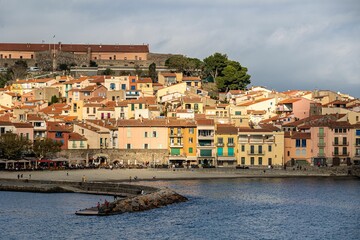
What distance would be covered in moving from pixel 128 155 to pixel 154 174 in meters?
7.50

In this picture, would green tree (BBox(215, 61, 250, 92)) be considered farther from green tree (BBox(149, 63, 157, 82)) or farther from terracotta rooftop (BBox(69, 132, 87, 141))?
terracotta rooftop (BBox(69, 132, 87, 141))

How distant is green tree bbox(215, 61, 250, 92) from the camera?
116 meters

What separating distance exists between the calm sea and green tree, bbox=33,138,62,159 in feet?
43.1

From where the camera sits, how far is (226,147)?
276 feet

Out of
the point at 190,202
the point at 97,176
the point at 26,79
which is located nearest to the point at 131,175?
the point at 97,176

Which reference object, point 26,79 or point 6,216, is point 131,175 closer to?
point 6,216

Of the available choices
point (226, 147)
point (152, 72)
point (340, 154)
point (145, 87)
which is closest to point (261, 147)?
point (226, 147)

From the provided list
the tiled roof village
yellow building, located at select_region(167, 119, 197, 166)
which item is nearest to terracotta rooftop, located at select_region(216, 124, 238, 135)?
the tiled roof village

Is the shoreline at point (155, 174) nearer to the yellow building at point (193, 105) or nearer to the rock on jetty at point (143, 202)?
the rock on jetty at point (143, 202)

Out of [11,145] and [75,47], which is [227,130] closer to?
[11,145]

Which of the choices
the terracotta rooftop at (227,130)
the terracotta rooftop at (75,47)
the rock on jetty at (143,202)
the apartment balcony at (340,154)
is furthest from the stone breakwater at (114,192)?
the terracotta rooftop at (75,47)

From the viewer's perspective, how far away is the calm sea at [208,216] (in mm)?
48125

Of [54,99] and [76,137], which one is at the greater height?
[54,99]

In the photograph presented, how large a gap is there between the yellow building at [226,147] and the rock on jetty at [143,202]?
2306 cm
